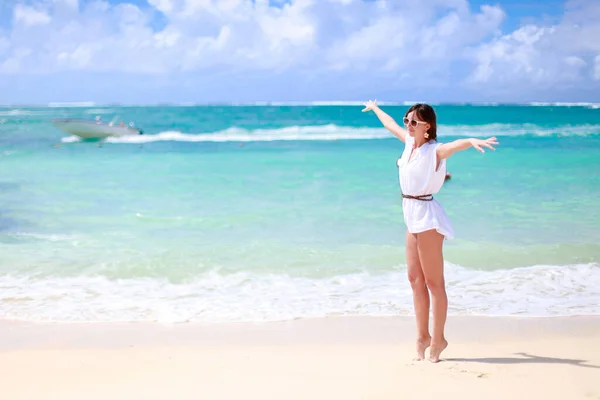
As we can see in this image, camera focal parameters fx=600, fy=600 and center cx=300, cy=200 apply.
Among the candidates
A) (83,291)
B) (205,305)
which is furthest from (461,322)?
(83,291)

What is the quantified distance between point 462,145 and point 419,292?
1.07m

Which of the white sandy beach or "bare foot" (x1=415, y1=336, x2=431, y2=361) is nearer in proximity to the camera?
the white sandy beach

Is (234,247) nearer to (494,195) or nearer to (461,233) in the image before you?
(461,233)

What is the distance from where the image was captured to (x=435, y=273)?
3.81 metres

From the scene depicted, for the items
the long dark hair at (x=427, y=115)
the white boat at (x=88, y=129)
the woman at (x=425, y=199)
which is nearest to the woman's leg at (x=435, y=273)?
the woman at (x=425, y=199)

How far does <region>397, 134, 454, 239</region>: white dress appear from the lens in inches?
143

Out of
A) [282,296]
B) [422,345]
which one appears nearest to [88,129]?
[282,296]

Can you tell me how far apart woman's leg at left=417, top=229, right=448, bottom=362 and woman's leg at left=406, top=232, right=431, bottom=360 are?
6cm

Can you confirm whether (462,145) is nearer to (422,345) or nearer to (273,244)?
(422,345)

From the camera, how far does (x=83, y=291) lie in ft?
20.0

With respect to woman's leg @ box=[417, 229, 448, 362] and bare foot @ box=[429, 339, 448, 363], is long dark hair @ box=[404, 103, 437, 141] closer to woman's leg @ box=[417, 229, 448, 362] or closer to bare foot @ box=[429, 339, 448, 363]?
woman's leg @ box=[417, 229, 448, 362]

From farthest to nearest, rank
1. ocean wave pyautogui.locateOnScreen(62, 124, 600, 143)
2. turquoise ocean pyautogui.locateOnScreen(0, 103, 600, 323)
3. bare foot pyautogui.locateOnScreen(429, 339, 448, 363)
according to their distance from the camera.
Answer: ocean wave pyautogui.locateOnScreen(62, 124, 600, 143)
turquoise ocean pyautogui.locateOnScreen(0, 103, 600, 323)
bare foot pyautogui.locateOnScreen(429, 339, 448, 363)

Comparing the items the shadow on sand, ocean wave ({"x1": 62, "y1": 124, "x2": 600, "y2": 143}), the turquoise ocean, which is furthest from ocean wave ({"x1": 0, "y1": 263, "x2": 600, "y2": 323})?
ocean wave ({"x1": 62, "y1": 124, "x2": 600, "y2": 143})

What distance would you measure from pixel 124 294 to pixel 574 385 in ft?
13.7
